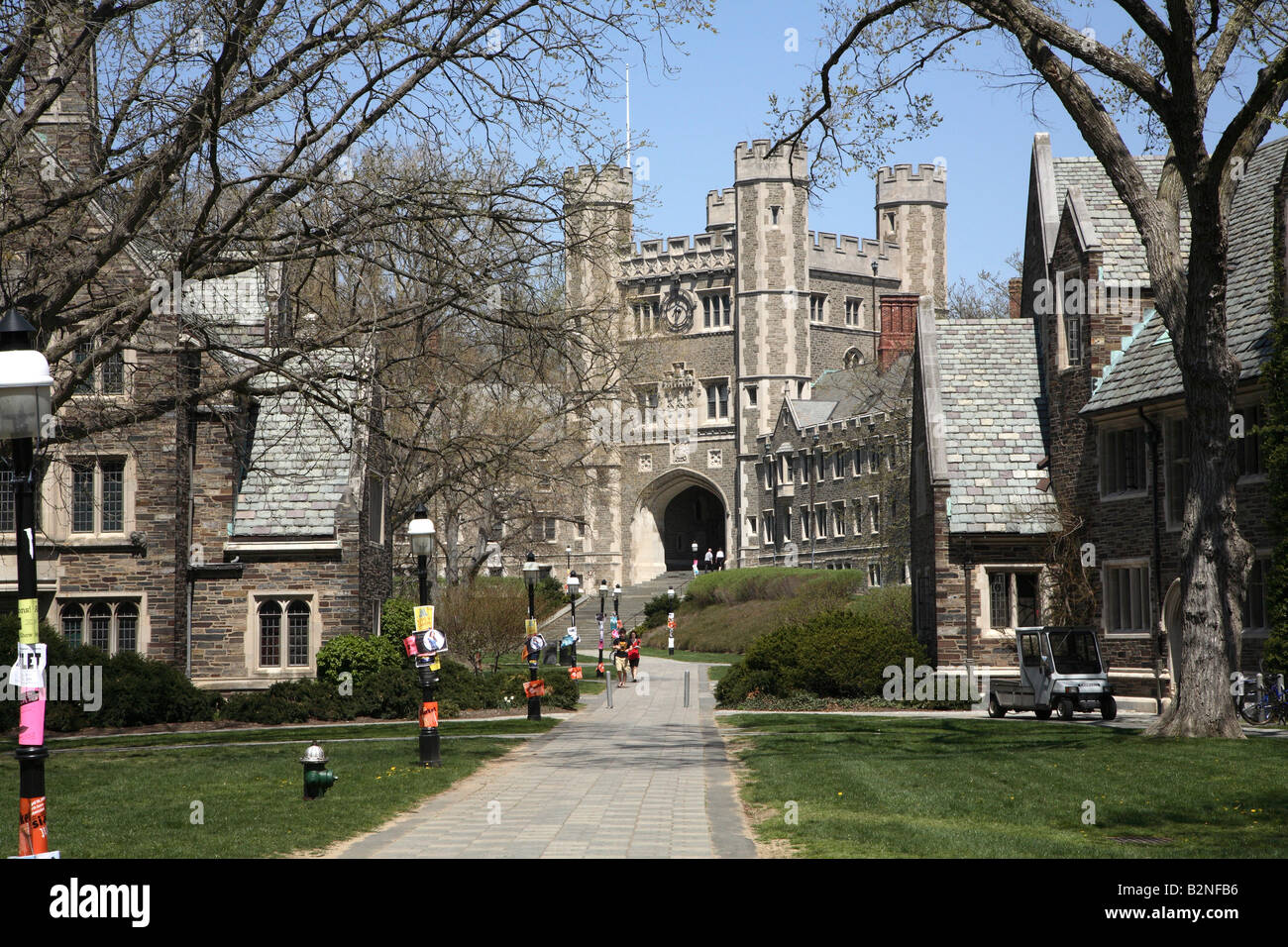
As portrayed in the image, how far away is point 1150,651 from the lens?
2677 cm

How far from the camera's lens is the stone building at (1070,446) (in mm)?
25953

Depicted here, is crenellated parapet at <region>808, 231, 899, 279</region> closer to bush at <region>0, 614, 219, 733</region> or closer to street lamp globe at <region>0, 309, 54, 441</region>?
bush at <region>0, 614, 219, 733</region>

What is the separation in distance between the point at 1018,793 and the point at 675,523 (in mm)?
80802

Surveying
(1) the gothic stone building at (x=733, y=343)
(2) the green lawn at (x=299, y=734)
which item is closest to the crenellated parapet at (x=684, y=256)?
(1) the gothic stone building at (x=733, y=343)

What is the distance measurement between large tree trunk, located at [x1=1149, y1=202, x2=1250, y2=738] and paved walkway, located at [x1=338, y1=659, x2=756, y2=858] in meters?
6.40

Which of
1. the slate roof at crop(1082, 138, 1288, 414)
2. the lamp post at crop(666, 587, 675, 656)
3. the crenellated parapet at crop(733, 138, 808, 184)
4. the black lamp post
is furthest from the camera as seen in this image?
the crenellated parapet at crop(733, 138, 808, 184)

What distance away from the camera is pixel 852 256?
302 ft

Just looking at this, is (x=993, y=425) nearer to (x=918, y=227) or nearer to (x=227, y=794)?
(x=227, y=794)

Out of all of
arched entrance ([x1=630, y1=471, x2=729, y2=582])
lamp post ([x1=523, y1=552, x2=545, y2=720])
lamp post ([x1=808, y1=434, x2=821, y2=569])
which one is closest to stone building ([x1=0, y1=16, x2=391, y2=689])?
lamp post ([x1=523, y1=552, x2=545, y2=720])

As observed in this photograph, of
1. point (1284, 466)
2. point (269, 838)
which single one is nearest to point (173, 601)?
point (269, 838)

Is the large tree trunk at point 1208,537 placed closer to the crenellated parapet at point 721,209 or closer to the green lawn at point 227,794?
the green lawn at point 227,794

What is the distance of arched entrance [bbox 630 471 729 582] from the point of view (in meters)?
90.5

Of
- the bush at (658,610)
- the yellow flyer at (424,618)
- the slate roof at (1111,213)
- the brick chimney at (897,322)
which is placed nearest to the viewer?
the yellow flyer at (424,618)

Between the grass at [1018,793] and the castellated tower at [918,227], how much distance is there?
253ft
